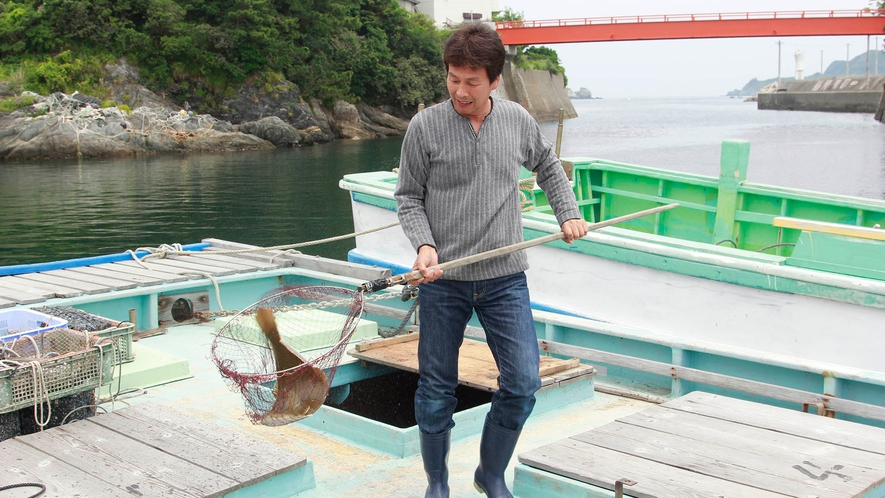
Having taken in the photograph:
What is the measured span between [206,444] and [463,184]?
4.98 ft

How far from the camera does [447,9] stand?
81.7 metres

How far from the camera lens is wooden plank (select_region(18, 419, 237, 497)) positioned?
295cm

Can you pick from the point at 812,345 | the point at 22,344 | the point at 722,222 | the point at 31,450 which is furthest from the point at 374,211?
the point at 31,450

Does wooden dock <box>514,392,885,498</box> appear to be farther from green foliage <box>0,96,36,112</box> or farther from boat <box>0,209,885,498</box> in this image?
green foliage <box>0,96,36,112</box>

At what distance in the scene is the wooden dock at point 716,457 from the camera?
111 inches

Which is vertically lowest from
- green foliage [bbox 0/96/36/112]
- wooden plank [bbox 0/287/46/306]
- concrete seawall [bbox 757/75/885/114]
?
wooden plank [bbox 0/287/46/306]

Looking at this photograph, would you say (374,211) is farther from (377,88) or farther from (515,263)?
(377,88)

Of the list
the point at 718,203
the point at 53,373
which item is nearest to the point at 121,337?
the point at 53,373

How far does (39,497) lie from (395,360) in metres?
2.12

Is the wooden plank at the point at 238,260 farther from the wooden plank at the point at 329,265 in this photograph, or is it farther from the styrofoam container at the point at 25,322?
the styrofoam container at the point at 25,322

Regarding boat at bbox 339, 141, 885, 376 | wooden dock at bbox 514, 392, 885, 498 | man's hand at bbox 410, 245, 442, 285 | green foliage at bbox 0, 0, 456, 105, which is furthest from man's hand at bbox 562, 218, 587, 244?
green foliage at bbox 0, 0, 456, 105

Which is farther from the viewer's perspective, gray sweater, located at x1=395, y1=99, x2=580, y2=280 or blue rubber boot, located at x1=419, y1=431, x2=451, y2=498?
blue rubber boot, located at x1=419, y1=431, x2=451, y2=498

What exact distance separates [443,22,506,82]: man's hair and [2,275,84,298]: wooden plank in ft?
14.1

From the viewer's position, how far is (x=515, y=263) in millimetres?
2965
